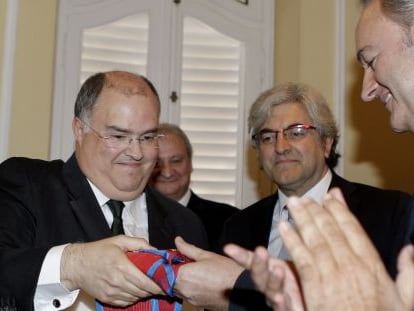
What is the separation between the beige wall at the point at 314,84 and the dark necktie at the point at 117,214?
1608mm

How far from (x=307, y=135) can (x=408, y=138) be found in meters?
1.15

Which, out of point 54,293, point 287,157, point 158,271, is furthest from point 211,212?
point 158,271

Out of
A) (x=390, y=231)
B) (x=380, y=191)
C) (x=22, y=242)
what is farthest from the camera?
(x=380, y=191)

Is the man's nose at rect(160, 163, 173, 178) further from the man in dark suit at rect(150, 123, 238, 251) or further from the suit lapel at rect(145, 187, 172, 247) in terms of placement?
the suit lapel at rect(145, 187, 172, 247)

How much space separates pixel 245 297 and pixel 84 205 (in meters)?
0.79

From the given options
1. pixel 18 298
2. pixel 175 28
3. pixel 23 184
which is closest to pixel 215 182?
pixel 175 28

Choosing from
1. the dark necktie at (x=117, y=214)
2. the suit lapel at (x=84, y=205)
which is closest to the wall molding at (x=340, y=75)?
the dark necktie at (x=117, y=214)

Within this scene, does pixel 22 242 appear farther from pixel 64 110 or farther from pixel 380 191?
pixel 64 110

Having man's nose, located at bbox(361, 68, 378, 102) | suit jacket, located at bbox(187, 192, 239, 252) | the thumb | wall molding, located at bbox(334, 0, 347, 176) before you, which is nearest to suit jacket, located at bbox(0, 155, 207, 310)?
the thumb

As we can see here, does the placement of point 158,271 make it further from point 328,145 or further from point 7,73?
point 7,73

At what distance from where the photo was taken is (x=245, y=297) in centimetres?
189

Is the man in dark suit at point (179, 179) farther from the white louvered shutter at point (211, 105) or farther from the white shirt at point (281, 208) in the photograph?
the white shirt at point (281, 208)

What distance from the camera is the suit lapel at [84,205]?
240 cm

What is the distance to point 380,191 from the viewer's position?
3027mm
